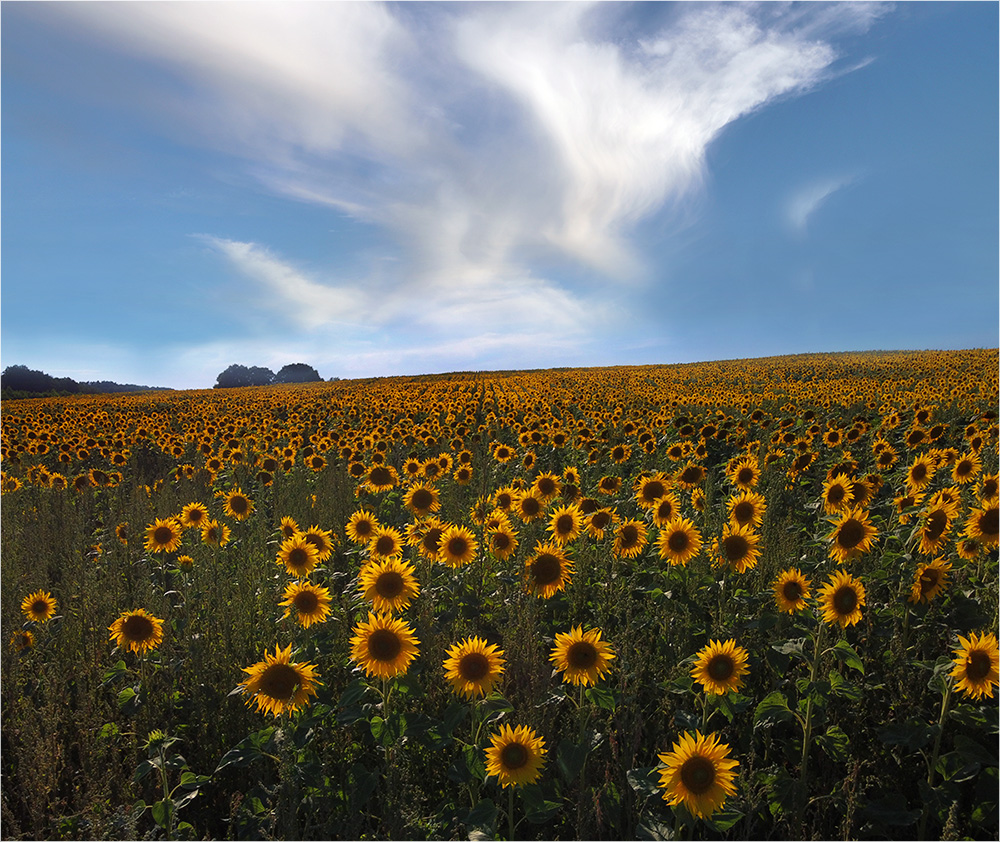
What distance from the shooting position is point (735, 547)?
3.84m

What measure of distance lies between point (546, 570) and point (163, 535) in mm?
3869

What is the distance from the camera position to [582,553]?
4.79 meters

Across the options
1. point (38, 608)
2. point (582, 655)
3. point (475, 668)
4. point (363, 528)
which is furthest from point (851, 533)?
point (38, 608)

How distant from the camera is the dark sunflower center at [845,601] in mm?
2936

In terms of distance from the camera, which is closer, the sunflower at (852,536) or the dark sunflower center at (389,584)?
the dark sunflower center at (389,584)

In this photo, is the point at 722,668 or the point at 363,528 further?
the point at 363,528

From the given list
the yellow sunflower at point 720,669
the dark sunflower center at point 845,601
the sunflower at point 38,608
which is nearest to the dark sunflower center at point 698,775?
the yellow sunflower at point 720,669

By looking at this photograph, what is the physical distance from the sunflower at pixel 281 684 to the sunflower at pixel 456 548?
1.40 m

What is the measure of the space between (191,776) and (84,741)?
102 cm

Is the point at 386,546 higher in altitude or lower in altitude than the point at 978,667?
higher

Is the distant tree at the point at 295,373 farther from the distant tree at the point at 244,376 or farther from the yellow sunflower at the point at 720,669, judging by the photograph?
the yellow sunflower at the point at 720,669

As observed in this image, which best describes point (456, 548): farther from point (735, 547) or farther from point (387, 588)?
point (735, 547)

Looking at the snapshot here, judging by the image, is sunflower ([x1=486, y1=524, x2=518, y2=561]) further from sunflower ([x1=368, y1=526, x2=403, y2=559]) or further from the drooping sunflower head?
the drooping sunflower head

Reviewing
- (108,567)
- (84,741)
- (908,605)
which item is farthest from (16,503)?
(908,605)
